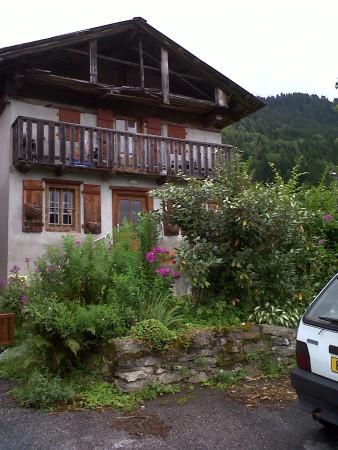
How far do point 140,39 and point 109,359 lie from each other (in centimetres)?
1152

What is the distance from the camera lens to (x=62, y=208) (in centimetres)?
1187

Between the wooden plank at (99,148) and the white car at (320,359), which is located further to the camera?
the wooden plank at (99,148)

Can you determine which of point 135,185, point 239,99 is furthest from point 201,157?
point 239,99

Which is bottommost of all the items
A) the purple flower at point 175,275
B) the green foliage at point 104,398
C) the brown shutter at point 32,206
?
the green foliage at point 104,398

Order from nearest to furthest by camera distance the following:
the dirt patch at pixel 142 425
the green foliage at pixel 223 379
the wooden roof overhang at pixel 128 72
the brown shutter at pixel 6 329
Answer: the dirt patch at pixel 142 425
the green foliage at pixel 223 379
the brown shutter at pixel 6 329
the wooden roof overhang at pixel 128 72

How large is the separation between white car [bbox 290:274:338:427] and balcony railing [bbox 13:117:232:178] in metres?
7.93

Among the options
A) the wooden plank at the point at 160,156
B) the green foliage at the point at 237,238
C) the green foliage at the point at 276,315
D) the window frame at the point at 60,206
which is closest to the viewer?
the green foliage at the point at 276,315

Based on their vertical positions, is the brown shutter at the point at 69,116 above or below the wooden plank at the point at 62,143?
above

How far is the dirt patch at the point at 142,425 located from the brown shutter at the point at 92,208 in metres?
7.99

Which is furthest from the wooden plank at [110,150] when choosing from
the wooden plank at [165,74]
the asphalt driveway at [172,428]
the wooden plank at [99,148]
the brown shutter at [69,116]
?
the asphalt driveway at [172,428]

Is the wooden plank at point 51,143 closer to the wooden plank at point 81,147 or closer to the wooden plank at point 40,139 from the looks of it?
the wooden plank at point 40,139

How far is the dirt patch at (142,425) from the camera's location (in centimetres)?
398

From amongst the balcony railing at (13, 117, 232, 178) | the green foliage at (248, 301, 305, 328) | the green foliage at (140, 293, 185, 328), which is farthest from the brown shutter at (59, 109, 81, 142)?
the green foliage at (248, 301, 305, 328)

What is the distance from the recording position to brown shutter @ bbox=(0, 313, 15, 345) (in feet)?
23.2
